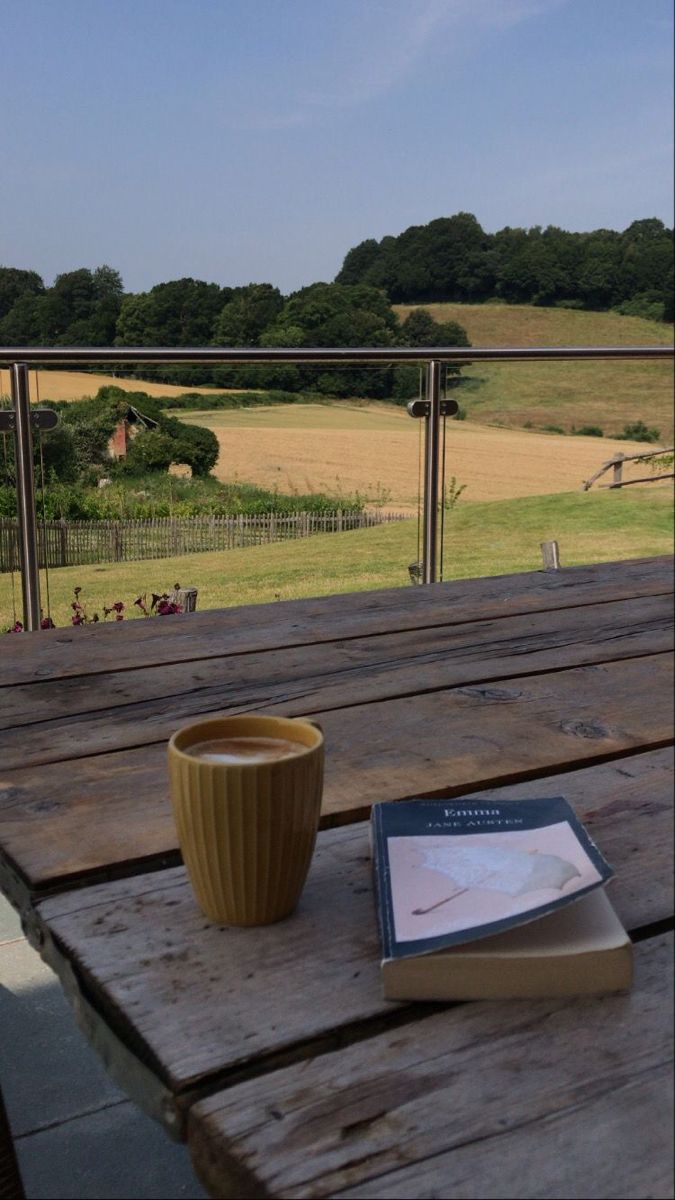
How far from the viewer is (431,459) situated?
9.16 ft

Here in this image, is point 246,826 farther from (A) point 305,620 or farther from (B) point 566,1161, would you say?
(A) point 305,620

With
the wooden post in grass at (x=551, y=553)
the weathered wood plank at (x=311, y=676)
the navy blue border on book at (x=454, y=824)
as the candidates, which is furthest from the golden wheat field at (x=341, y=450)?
the navy blue border on book at (x=454, y=824)

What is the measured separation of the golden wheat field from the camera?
2850mm

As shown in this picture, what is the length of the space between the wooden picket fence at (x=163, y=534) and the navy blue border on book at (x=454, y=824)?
1.99 metres

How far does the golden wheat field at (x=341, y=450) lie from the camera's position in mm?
2850

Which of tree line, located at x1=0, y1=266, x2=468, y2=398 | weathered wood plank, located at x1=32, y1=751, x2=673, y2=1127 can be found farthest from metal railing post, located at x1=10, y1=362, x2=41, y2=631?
weathered wood plank, located at x1=32, y1=751, x2=673, y2=1127

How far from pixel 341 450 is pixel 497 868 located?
8.82 feet

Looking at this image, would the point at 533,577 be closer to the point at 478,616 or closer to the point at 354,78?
the point at 478,616

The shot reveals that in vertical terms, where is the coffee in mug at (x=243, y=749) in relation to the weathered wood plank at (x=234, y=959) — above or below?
above

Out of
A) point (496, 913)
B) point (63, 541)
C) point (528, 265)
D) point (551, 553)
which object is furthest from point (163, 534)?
point (528, 265)

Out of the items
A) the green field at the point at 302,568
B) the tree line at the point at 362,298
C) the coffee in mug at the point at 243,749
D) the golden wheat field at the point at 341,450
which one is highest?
the tree line at the point at 362,298

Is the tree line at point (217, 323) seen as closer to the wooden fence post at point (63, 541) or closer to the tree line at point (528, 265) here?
the wooden fence post at point (63, 541)

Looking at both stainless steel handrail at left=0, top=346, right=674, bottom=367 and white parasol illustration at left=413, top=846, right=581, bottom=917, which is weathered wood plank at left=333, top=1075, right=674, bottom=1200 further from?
stainless steel handrail at left=0, top=346, right=674, bottom=367

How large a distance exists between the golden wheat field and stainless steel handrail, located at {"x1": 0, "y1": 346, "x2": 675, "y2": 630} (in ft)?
0.27
